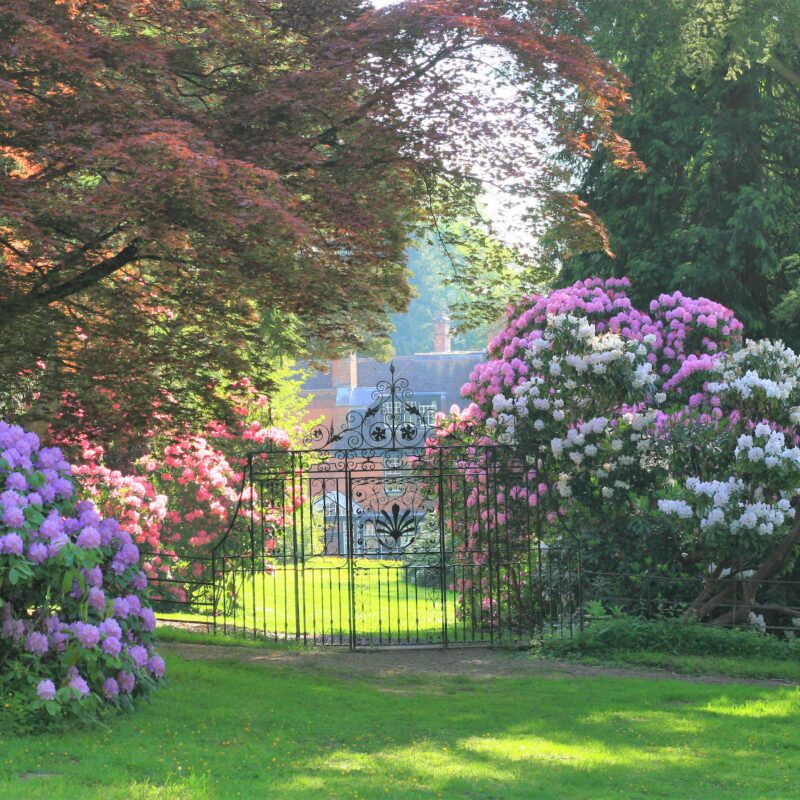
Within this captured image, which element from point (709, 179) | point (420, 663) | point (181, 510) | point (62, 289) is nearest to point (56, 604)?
point (62, 289)

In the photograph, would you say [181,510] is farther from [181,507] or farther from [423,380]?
[423,380]

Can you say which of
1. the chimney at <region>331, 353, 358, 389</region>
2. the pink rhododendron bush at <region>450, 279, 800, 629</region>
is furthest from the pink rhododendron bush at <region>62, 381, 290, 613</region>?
the chimney at <region>331, 353, 358, 389</region>

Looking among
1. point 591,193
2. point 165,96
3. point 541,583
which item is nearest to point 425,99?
point 165,96

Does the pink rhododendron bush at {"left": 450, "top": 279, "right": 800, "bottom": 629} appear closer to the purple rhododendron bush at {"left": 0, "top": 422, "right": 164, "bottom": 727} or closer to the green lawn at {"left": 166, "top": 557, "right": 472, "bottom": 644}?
the green lawn at {"left": 166, "top": 557, "right": 472, "bottom": 644}

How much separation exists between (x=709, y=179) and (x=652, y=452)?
6362 millimetres

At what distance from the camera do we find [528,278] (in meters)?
12.0

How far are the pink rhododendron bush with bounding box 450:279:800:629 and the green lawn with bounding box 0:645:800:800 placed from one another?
2.27 m

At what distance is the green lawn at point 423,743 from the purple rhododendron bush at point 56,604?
0.92 ft

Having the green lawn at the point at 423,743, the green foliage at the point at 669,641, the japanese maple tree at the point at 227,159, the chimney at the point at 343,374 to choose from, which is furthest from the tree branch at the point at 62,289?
the chimney at the point at 343,374

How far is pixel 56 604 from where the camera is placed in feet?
24.4

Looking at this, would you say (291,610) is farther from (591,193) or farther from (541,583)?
(591,193)

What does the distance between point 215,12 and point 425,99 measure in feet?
6.33

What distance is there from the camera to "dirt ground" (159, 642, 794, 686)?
10297mm

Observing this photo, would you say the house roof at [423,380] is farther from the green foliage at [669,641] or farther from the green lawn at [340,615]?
the green foliage at [669,641]
